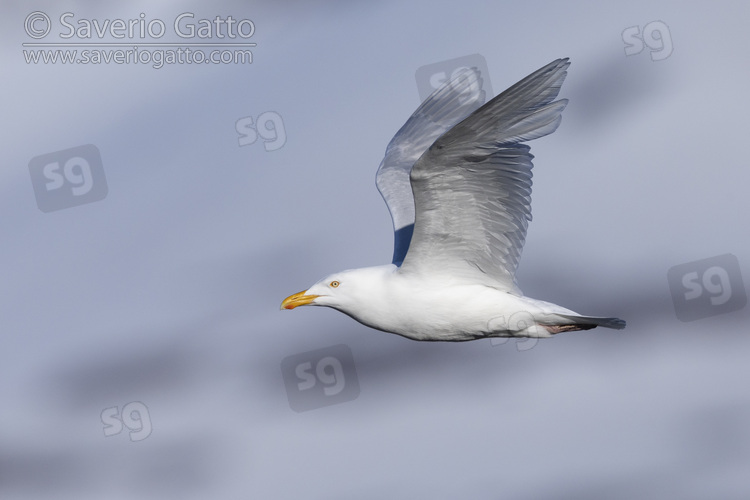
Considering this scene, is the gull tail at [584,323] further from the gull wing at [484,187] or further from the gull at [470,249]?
the gull wing at [484,187]

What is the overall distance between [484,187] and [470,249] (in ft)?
2.99

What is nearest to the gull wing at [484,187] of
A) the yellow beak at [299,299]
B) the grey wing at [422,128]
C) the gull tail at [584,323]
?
the gull tail at [584,323]

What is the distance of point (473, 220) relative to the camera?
34.8 ft

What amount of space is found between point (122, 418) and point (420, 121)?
18.0 feet

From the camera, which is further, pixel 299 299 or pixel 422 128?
pixel 422 128

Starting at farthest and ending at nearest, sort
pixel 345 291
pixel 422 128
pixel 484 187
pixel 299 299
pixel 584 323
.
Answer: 1. pixel 422 128
2. pixel 299 299
3. pixel 345 291
4. pixel 584 323
5. pixel 484 187

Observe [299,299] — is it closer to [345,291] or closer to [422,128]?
[345,291]

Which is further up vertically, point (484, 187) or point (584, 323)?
point (484, 187)

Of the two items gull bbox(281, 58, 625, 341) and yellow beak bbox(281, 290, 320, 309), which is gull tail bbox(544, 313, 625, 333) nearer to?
gull bbox(281, 58, 625, 341)

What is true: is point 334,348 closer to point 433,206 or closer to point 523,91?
point 433,206

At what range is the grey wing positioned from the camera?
521 inches

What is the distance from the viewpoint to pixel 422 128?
13.7 meters

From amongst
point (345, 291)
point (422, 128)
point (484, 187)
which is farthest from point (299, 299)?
point (422, 128)

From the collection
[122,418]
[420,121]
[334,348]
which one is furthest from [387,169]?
[122,418]
